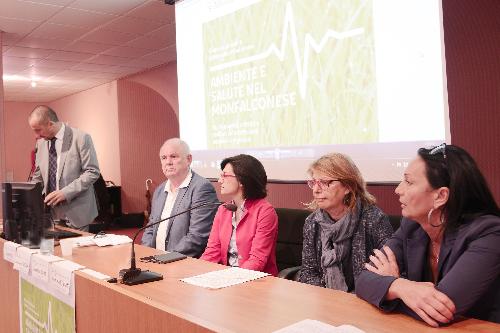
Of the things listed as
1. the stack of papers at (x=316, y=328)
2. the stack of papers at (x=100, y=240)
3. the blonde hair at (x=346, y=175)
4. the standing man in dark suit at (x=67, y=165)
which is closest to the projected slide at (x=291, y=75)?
the blonde hair at (x=346, y=175)

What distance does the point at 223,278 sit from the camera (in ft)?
5.70

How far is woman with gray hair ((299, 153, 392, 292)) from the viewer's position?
6.79ft

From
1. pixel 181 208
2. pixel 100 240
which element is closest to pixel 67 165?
pixel 100 240

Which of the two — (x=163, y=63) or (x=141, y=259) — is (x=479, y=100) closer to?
(x=141, y=259)

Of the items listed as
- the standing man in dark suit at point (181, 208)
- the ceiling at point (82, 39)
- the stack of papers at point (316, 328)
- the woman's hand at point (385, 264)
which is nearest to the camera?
the stack of papers at point (316, 328)

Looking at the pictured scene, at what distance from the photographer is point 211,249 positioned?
255 cm

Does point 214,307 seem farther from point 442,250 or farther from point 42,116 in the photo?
point 42,116

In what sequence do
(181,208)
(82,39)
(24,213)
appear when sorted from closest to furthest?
(24,213) → (181,208) → (82,39)

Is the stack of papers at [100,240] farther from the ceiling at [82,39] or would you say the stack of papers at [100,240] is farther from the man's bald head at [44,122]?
the ceiling at [82,39]

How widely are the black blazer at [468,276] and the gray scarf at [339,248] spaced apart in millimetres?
616

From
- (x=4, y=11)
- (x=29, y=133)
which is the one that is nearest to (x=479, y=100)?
(x=4, y=11)

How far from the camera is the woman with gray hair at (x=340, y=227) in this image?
2070 mm

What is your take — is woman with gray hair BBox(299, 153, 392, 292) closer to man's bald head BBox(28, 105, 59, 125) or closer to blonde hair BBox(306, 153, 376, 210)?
blonde hair BBox(306, 153, 376, 210)

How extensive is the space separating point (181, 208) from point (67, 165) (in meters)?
1.20
